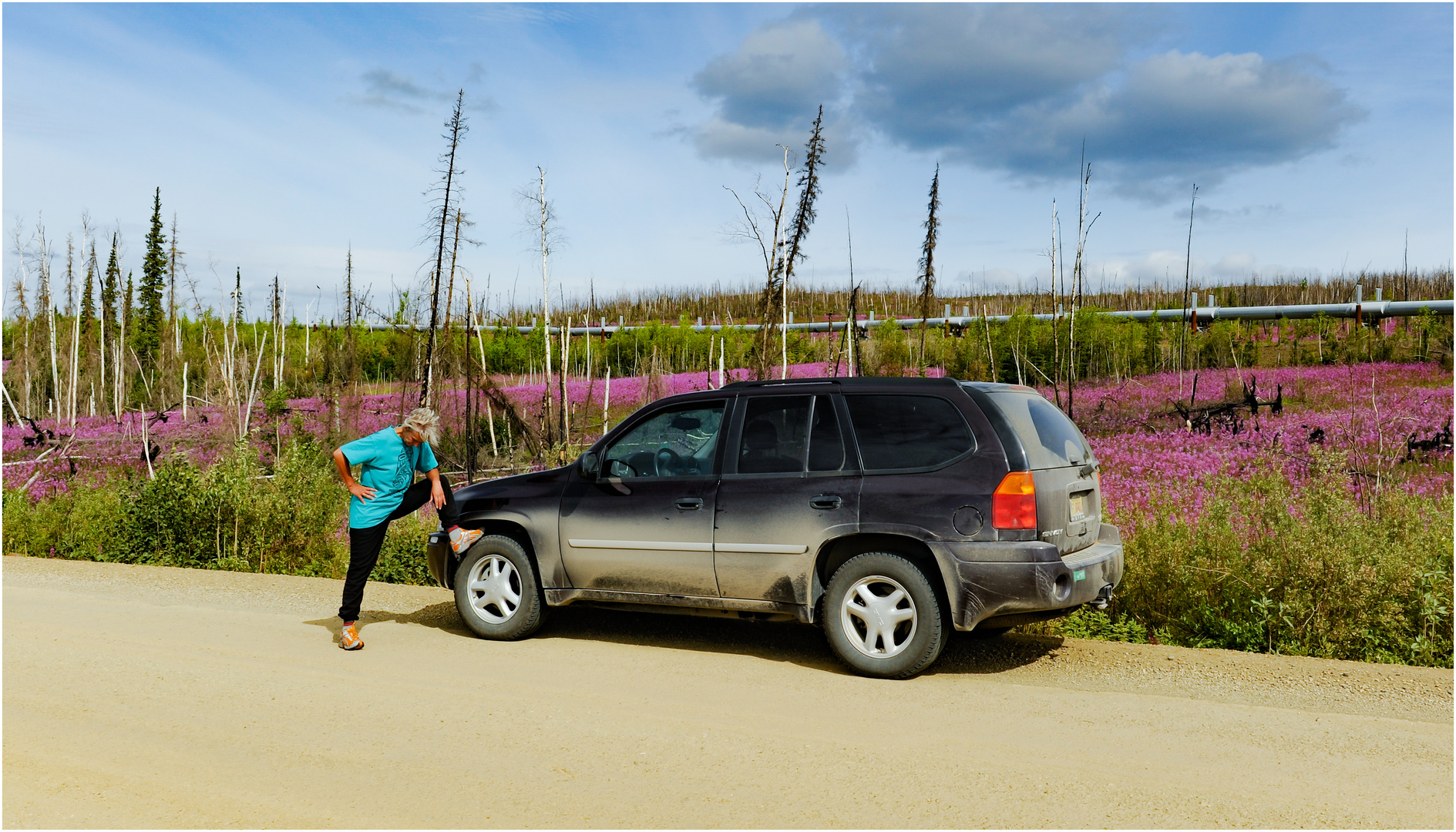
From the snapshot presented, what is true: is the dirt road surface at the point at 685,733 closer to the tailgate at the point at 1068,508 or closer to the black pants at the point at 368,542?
the black pants at the point at 368,542

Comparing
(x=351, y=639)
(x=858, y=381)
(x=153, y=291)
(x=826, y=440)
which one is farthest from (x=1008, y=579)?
(x=153, y=291)

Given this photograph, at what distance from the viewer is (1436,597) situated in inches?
270

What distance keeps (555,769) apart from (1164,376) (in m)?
25.1

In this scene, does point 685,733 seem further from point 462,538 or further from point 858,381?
point 462,538

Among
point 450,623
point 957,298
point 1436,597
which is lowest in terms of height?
point 450,623

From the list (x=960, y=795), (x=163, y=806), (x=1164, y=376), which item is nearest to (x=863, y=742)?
(x=960, y=795)

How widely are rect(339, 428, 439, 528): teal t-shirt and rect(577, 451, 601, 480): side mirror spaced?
1.20m

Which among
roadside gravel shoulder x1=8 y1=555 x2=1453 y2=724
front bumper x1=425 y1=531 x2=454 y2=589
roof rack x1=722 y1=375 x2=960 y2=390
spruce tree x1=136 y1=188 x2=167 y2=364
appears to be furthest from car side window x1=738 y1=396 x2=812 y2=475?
spruce tree x1=136 y1=188 x2=167 y2=364

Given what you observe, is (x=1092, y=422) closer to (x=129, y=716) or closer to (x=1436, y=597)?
(x=1436, y=597)

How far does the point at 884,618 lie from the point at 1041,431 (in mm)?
1609

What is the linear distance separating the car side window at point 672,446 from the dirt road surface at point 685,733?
133 cm

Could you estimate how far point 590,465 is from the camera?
7312 millimetres

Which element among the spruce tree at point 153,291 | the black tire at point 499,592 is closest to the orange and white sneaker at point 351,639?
the black tire at point 499,592

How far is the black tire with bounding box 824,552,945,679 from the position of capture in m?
6.10
